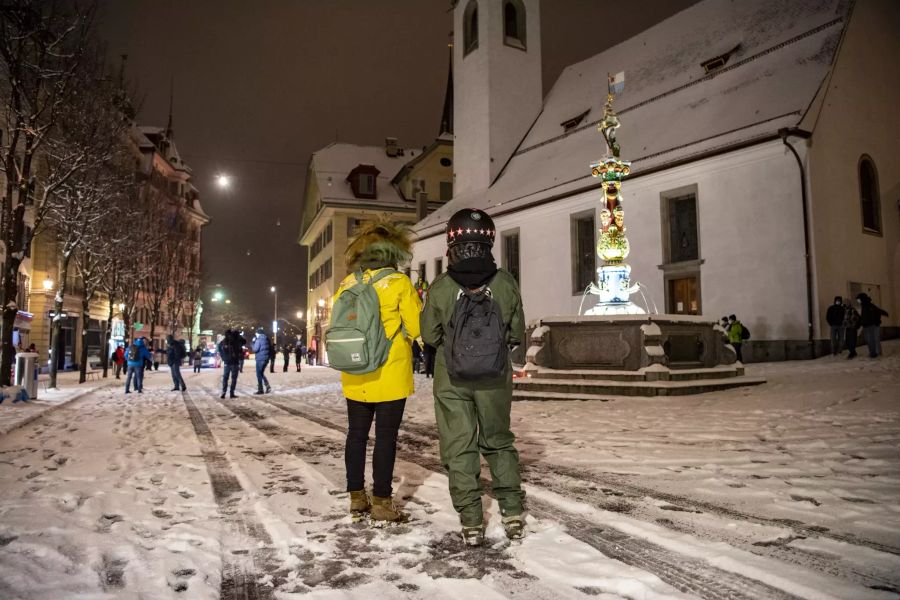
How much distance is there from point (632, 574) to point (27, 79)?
18.2 metres

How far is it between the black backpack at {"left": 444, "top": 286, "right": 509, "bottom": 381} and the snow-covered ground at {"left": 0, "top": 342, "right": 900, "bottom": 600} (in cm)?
101

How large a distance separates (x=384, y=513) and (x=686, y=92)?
25684mm

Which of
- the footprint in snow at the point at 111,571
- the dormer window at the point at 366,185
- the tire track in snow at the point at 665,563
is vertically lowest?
the footprint in snow at the point at 111,571

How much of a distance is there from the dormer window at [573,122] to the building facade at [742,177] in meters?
0.08

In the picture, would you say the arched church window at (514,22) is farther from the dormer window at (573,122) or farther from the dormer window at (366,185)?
the dormer window at (366,185)

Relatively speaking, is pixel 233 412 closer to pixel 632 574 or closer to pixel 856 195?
pixel 632 574

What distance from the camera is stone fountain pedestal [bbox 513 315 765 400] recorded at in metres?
11.8

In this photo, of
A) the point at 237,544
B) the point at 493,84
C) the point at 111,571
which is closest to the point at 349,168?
the point at 493,84

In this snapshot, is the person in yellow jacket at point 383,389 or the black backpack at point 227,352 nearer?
the person in yellow jacket at point 383,389

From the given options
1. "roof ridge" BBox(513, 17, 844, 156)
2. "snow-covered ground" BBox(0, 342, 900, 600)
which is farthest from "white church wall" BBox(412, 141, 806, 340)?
"snow-covered ground" BBox(0, 342, 900, 600)

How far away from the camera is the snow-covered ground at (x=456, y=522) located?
9.41ft

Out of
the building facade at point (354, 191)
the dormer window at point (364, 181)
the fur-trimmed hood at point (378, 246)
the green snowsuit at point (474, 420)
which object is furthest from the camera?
the dormer window at point (364, 181)

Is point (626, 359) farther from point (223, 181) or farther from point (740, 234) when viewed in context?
point (223, 181)

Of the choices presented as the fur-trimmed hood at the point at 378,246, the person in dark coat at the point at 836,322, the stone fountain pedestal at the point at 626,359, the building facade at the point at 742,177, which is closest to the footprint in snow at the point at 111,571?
the fur-trimmed hood at the point at 378,246
